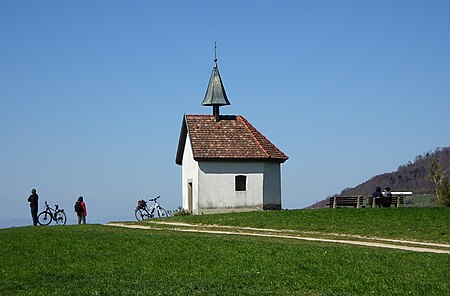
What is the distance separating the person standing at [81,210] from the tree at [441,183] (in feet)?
63.3

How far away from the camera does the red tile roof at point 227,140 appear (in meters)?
47.1

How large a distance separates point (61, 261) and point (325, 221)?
15354 millimetres

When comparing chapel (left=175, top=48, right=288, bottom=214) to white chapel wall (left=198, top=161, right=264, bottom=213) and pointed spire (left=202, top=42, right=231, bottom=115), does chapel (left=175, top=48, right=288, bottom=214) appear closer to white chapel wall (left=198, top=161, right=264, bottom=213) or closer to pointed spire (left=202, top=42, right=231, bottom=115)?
white chapel wall (left=198, top=161, right=264, bottom=213)

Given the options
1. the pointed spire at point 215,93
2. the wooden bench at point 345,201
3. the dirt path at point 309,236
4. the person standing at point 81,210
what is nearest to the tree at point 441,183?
the wooden bench at point 345,201

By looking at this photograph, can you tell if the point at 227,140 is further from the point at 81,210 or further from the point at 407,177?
the point at 407,177

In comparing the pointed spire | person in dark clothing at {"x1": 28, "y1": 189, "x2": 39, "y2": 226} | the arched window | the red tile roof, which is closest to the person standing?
person in dark clothing at {"x1": 28, "y1": 189, "x2": 39, "y2": 226}

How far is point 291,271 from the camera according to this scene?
1984cm

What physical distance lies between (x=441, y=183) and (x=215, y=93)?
14876mm

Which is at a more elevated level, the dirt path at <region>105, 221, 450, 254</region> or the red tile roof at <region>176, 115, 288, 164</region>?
the red tile roof at <region>176, 115, 288, 164</region>

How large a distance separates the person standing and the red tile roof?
27.7 feet

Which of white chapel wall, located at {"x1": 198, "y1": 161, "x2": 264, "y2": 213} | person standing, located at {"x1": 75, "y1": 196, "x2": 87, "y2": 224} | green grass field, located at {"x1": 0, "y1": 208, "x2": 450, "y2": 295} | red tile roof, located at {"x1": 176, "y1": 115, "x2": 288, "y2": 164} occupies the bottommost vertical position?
green grass field, located at {"x1": 0, "y1": 208, "x2": 450, "y2": 295}

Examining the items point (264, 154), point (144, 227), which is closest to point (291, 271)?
point (144, 227)

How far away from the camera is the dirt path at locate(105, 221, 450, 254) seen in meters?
26.1

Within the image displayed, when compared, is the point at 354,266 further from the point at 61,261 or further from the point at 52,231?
the point at 52,231
